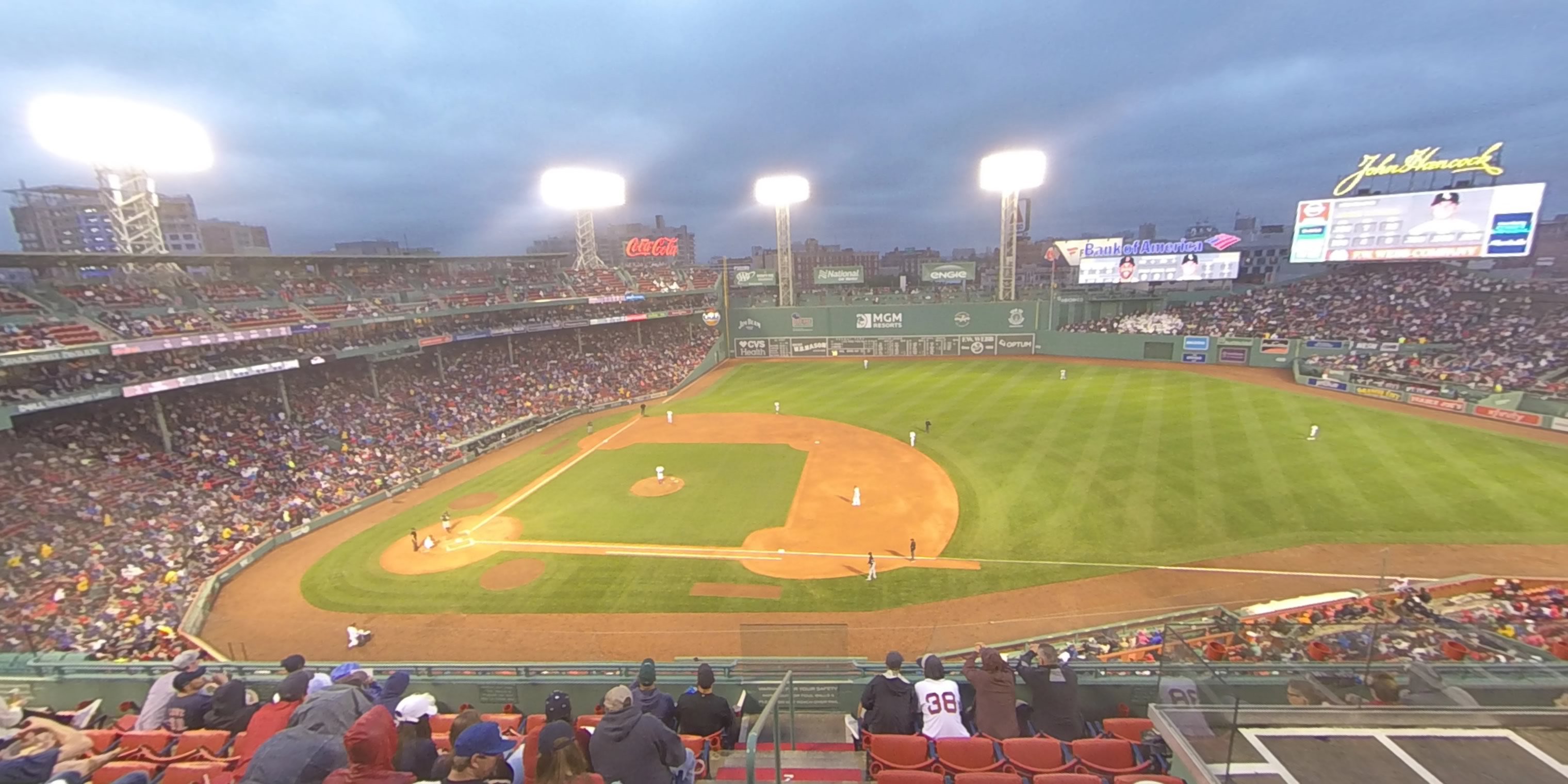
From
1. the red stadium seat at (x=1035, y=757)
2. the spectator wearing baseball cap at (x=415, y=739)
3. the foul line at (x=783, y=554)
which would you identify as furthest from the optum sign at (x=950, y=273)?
the spectator wearing baseball cap at (x=415, y=739)

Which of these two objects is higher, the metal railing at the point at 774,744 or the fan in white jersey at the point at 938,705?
the metal railing at the point at 774,744

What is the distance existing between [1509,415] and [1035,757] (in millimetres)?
38412

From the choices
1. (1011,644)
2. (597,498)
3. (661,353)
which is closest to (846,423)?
(597,498)

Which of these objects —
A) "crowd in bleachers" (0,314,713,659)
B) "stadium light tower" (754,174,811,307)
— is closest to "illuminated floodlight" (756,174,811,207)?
"stadium light tower" (754,174,811,307)

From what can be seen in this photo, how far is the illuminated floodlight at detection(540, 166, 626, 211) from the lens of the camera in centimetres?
5094

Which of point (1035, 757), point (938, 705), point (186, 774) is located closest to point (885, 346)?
point (938, 705)

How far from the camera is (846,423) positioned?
3553cm

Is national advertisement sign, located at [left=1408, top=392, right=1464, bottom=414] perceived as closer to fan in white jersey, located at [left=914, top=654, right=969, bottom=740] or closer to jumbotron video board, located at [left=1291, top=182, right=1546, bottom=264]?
jumbotron video board, located at [left=1291, top=182, right=1546, bottom=264]

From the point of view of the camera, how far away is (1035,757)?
621cm

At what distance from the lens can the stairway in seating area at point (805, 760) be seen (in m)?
5.87

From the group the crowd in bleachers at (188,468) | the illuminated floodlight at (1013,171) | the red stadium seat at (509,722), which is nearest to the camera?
the red stadium seat at (509,722)

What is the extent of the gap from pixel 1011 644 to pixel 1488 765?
1073 cm

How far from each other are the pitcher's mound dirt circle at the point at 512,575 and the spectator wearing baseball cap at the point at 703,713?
47.4 feet

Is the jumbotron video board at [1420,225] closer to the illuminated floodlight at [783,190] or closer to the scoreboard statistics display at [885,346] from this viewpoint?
the scoreboard statistics display at [885,346]
